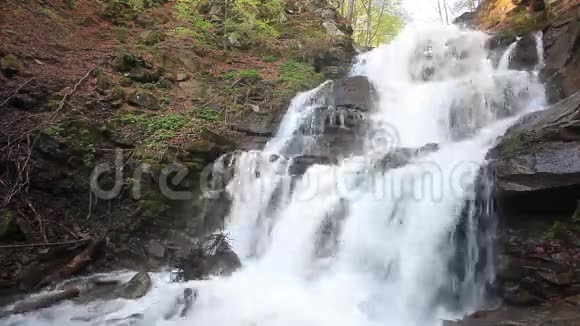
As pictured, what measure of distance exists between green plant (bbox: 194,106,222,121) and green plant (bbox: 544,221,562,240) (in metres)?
7.16

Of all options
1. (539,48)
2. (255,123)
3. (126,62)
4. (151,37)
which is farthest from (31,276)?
(539,48)

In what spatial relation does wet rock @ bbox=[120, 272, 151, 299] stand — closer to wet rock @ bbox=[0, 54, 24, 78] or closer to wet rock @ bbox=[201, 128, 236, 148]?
wet rock @ bbox=[201, 128, 236, 148]

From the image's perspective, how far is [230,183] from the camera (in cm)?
854

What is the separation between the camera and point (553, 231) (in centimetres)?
555

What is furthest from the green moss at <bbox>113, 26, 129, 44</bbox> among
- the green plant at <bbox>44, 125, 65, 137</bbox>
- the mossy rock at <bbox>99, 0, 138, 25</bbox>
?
the green plant at <bbox>44, 125, 65, 137</bbox>

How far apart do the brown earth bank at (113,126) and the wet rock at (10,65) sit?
3 centimetres

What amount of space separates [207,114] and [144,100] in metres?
1.47

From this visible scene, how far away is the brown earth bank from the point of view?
6.75 m

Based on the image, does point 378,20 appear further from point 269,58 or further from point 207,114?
point 207,114

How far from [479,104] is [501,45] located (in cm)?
305

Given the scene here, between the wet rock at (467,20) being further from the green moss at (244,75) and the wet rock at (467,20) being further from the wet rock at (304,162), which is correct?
the wet rock at (304,162)

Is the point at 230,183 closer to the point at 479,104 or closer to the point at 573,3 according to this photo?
the point at 479,104

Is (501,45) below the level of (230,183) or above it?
above

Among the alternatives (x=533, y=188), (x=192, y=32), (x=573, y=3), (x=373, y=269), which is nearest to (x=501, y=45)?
Answer: (x=573, y=3)
